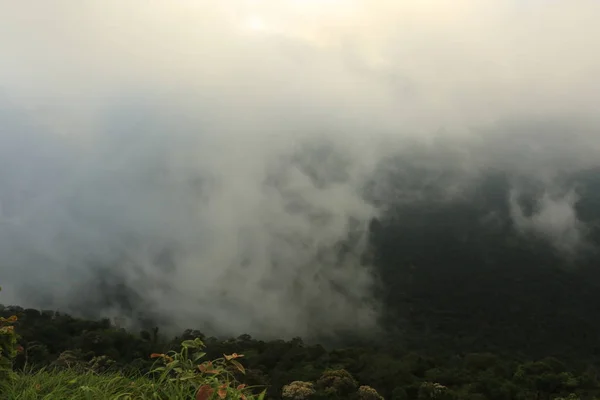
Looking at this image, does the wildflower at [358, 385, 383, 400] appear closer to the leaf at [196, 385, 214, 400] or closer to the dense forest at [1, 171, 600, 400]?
the dense forest at [1, 171, 600, 400]

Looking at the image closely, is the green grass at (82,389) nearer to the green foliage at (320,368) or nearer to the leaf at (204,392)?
the leaf at (204,392)

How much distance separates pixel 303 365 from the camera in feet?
146

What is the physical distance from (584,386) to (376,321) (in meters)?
82.1

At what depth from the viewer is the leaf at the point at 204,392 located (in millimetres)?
4602

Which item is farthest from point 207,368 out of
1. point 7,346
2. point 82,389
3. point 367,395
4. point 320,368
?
point 320,368

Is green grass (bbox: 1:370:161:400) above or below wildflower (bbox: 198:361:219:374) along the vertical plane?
below

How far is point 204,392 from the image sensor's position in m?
Answer: 4.62

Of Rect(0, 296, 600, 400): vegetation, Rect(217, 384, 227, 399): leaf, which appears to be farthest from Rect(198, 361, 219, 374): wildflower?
Rect(0, 296, 600, 400): vegetation

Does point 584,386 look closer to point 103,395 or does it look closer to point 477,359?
point 477,359

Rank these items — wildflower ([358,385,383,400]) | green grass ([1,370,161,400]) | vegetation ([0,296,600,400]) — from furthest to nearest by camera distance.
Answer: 1. vegetation ([0,296,600,400])
2. wildflower ([358,385,383,400])
3. green grass ([1,370,161,400])

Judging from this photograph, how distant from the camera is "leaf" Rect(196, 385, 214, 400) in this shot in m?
4.60

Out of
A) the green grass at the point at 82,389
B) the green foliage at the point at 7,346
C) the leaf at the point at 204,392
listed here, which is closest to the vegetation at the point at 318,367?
the green grass at the point at 82,389

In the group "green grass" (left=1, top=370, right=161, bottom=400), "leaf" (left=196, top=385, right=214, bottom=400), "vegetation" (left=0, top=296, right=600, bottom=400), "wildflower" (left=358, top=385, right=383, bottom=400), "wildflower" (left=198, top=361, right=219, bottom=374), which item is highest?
"vegetation" (left=0, top=296, right=600, bottom=400)

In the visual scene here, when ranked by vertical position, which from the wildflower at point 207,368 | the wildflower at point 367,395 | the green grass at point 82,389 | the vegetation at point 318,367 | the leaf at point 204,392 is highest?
the vegetation at point 318,367
